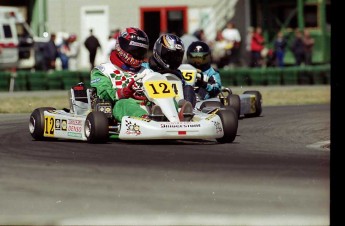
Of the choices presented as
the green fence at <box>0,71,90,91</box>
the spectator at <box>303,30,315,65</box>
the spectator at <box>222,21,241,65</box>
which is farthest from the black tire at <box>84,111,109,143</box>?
the spectator at <box>303,30,315,65</box>

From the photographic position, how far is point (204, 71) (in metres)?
15.2

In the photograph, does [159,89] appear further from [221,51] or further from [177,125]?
[221,51]

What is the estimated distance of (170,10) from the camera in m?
37.1

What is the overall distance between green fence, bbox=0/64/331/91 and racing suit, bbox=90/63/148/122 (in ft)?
43.9

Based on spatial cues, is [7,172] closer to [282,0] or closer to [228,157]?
[228,157]

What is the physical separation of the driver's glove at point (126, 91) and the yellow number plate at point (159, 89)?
0.22 m

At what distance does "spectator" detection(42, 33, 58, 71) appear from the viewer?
3062cm

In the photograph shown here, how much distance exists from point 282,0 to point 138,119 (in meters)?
25.3

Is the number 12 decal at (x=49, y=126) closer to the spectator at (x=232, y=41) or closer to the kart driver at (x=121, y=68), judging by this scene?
the kart driver at (x=121, y=68)

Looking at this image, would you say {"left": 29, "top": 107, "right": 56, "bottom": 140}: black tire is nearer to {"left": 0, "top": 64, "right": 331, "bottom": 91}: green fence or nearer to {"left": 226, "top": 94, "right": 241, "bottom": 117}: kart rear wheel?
{"left": 226, "top": 94, "right": 241, "bottom": 117}: kart rear wheel

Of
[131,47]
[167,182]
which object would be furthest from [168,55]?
[167,182]

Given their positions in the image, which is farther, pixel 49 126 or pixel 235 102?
pixel 235 102

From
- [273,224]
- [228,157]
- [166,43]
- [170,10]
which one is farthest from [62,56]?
[273,224]

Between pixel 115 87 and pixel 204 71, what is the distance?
3489 millimetres
